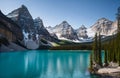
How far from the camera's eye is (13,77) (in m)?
48.2

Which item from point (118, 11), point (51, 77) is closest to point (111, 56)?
point (118, 11)

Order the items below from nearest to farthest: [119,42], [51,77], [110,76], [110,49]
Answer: [110,76], [51,77], [119,42], [110,49]

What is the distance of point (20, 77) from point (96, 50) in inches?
1061

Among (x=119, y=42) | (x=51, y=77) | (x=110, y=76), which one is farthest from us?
(x=119, y=42)

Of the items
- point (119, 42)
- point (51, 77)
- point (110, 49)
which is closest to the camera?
point (51, 77)

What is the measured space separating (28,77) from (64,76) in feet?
29.5

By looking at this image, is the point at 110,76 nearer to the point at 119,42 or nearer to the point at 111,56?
the point at 119,42

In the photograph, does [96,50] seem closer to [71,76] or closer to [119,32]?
[119,32]

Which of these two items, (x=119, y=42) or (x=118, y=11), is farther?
(x=118, y=11)

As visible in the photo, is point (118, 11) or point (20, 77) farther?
point (118, 11)

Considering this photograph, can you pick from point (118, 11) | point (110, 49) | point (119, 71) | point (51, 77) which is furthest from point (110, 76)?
point (118, 11)

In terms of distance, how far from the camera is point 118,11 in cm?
7119

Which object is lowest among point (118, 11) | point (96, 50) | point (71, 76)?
point (71, 76)

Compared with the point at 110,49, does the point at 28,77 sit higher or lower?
lower
